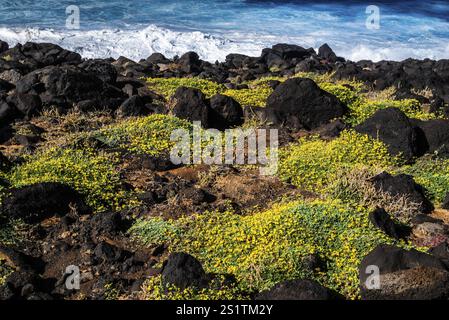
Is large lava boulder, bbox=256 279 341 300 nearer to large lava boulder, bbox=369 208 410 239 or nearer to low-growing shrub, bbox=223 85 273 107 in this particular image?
large lava boulder, bbox=369 208 410 239

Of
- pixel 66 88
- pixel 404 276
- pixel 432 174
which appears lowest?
pixel 432 174

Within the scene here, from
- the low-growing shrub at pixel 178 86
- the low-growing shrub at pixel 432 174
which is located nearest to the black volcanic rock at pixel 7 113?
the low-growing shrub at pixel 178 86

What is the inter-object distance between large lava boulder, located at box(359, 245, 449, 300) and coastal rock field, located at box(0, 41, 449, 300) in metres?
0.02

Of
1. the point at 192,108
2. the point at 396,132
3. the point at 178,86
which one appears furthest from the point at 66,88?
the point at 396,132

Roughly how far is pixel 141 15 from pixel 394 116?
28.4m

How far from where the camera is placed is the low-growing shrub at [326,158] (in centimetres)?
1148

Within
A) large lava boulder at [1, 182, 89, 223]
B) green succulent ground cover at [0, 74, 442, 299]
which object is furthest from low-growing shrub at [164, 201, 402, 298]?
large lava boulder at [1, 182, 89, 223]

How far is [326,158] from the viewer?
1215cm

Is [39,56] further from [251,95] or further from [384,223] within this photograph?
[384,223]

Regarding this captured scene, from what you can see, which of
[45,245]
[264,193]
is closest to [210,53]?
[264,193]

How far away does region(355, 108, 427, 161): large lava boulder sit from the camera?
12.8m

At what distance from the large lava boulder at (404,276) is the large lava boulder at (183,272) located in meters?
1.99

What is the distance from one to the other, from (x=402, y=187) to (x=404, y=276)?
3539 millimetres

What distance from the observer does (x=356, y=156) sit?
12422mm
